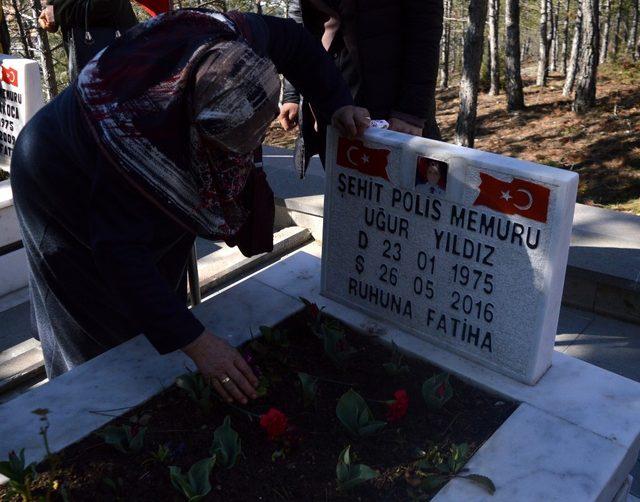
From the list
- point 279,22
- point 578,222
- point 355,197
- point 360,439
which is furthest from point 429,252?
point 578,222

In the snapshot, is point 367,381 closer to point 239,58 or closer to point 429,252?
point 429,252

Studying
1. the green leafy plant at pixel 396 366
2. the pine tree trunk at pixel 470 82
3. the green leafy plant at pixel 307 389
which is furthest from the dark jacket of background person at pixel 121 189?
the pine tree trunk at pixel 470 82

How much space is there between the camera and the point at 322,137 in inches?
96.1

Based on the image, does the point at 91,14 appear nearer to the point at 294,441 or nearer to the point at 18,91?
the point at 18,91

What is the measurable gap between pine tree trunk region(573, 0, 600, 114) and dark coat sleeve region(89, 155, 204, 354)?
954 centimetres

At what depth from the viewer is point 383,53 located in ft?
7.86

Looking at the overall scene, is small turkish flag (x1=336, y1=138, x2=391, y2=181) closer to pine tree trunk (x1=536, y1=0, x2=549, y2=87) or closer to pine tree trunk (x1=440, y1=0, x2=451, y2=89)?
pine tree trunk (x1=536, y1=0, x2=549, y2=87)

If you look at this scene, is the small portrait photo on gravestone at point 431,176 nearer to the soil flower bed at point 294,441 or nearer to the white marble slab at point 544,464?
the soil flower bed at point 294,441

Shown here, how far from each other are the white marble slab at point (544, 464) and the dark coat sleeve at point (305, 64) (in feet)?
3.58

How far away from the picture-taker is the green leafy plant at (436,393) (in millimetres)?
1759

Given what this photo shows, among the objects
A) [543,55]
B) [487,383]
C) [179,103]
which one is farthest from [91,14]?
[543,55]

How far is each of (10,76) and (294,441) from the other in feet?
10.9

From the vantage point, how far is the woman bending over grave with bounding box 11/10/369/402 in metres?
1.51

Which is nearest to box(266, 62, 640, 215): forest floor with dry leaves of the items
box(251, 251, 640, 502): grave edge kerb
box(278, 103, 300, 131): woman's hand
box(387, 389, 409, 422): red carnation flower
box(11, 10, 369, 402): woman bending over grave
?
box(278, 103, 300, 131): woman's hand
